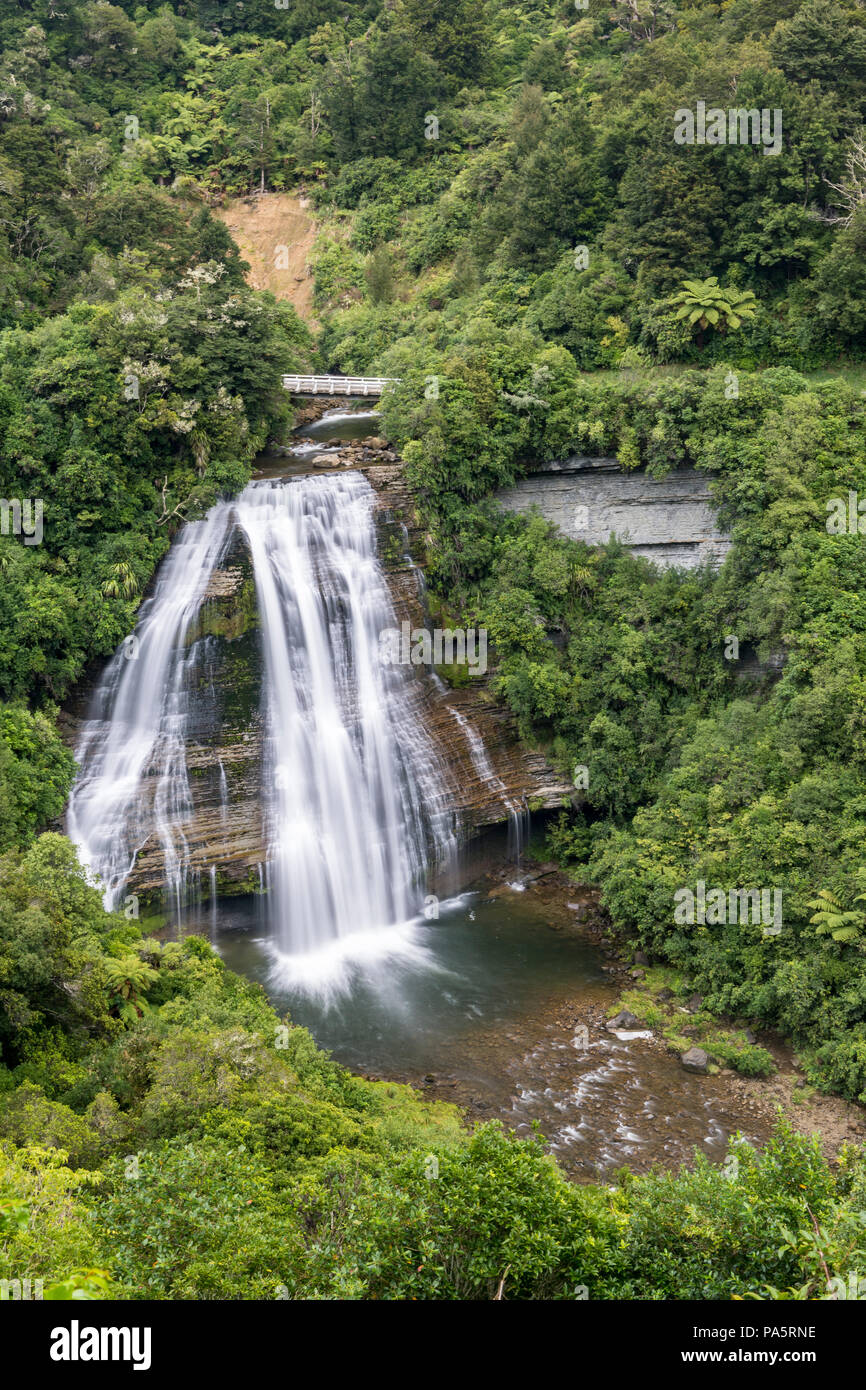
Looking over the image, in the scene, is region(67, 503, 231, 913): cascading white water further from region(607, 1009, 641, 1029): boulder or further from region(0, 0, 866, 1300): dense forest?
region(607, 1009, 641, 1029): boulder

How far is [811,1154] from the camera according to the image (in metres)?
10.2

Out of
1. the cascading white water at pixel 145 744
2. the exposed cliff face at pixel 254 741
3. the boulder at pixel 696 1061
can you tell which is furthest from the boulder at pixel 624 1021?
the cascading white water at pixel 145 744

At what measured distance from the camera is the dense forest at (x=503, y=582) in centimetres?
977

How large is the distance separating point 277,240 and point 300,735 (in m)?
28.5

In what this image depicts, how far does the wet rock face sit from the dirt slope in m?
18.8

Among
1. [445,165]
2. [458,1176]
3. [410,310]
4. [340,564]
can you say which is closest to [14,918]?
[458,1176]

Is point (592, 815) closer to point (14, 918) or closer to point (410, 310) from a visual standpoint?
point (14, 918)

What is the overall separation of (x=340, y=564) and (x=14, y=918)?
45.5ft

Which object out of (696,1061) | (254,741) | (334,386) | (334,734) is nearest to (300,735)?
(334,734)

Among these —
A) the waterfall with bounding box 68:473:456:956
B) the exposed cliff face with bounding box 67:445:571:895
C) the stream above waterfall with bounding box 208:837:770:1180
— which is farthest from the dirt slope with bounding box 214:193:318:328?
the stream above waterfall with bounding box 208:837:770:1180

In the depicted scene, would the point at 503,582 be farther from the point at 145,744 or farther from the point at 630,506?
the point at 145,744

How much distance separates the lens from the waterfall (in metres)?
23.1

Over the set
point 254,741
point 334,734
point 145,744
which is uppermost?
Answer: point 145,744

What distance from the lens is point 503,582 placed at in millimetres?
27219
